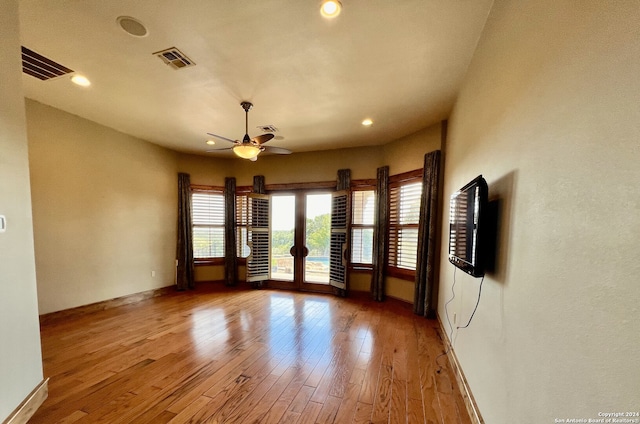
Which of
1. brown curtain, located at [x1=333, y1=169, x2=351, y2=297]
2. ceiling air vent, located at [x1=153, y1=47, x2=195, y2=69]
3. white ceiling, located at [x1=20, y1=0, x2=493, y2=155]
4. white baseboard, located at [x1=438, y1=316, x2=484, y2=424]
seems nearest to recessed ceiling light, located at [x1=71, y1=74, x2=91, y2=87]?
white ceiling, located at [x1=20, y1=0, x2=493, y2=155]

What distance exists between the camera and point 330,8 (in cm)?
163

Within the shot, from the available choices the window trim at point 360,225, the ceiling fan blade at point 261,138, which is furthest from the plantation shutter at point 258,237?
the ceiling fan blade at point 261,138

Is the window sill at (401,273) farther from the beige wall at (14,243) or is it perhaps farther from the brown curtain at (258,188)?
the beige wall at (14,243)

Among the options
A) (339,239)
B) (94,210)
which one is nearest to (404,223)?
(339,239)

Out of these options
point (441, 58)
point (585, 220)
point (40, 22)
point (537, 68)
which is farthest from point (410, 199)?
point (40, 22)

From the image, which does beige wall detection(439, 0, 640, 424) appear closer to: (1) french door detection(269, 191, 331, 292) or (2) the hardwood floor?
(2) the hardwood floor

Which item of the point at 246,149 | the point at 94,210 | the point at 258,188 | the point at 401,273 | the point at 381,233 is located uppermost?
the point at 246,149

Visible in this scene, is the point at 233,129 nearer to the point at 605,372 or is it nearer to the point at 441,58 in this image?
the point at 441,58

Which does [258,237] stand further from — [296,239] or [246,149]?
[246,149]

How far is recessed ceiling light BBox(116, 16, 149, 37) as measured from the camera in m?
1.76

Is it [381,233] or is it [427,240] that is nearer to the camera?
[427,240]

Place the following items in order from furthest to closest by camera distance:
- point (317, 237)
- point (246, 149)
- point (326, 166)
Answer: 1. point (317, 237)
2. point (326, 166)
3. point (246, 149)

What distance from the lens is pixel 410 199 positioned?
4.06 meters

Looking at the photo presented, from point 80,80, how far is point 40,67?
28 cm
